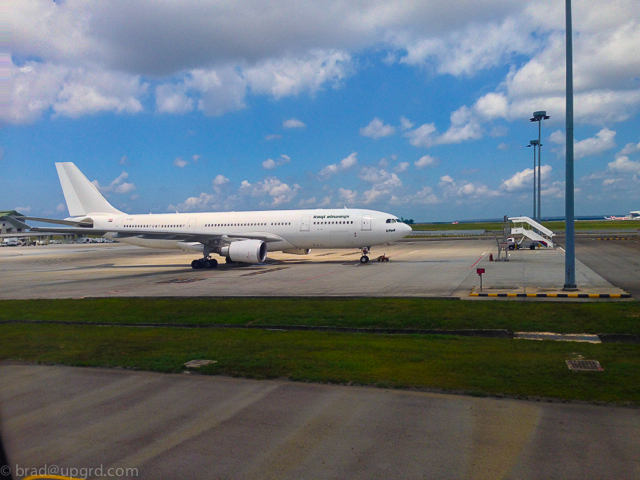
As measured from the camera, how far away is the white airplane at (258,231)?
117 feet

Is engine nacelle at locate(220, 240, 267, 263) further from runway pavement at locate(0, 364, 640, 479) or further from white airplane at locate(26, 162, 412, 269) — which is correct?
runway pavement at locate(0, 364, 640, 479)

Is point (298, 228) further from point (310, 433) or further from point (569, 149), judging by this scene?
point (310, 433)

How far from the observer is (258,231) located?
38.2 metres

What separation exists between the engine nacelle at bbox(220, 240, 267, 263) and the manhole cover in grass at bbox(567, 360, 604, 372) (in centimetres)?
2594

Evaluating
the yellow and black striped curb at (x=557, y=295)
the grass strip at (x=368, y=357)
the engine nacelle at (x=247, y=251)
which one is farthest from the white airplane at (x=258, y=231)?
the grass strip at (x=368, y=357)

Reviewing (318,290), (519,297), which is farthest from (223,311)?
(519,297)

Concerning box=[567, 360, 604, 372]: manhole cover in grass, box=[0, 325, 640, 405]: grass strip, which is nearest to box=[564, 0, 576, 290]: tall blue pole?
box=[0, 325, 640, 405]: grass strip

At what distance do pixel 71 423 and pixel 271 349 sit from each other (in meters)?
5.21

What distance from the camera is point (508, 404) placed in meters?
7.76

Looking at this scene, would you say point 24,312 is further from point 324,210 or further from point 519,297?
point 324,210

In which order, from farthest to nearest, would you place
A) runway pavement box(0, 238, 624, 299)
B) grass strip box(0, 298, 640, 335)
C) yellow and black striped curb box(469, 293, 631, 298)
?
runway pavement box(0, 238, 624, 299) → yellow and black striped curb box(469, 293, 631, 298) → grass strip box(0, 298, 640, 335)

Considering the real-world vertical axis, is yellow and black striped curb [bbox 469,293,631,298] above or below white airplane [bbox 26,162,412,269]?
below

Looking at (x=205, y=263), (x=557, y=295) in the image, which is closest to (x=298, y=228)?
(x=205, y=263)

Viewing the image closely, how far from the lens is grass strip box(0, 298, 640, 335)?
14.0 meters
